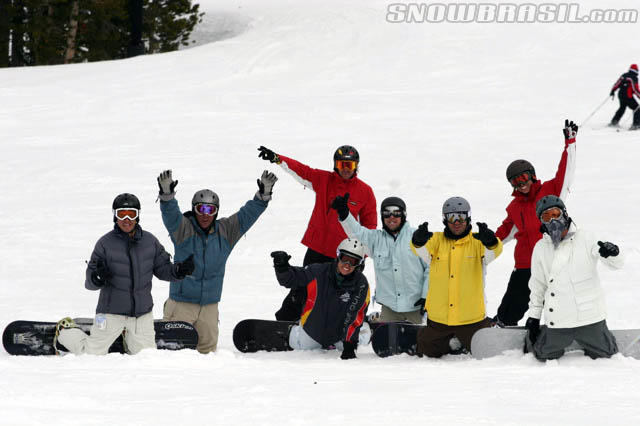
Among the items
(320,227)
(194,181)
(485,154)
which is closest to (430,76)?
(485,154)

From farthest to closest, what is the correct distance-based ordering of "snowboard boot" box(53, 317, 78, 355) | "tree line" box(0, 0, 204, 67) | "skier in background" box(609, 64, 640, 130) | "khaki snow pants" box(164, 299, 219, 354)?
1. "tree line" box(0, 0, 204, 67)
2. "skier in background" box(609, 64, 640, 130)
3. "khaki snow pants" box(164, 299, 219, 354)
4. "snowboard boot" box(53, 317, 78, 355)

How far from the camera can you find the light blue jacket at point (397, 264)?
23.2ft

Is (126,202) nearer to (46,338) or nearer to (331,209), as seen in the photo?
(46,338)

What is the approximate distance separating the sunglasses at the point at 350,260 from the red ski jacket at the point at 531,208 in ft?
4.76

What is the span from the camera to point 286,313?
7633 millimetres

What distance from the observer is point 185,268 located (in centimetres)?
639

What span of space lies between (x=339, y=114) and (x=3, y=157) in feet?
24.3

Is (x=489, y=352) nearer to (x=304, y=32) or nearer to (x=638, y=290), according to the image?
(x=638, y=290)

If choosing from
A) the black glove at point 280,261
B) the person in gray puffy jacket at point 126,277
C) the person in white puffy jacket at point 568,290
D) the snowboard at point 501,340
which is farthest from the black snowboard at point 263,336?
the person in white puffy jacket at point 568,290

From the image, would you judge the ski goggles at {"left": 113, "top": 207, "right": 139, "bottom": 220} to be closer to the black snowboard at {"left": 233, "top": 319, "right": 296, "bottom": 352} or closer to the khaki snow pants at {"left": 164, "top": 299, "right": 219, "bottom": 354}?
the khaki snow pants at {"left": 164, "top": 299, "right": 219, "bottom": 354}

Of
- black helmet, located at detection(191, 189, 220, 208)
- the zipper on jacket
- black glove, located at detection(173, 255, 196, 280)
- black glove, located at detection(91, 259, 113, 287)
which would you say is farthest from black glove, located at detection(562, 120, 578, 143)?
black glove, located at detection(91, 259, 113, 287)

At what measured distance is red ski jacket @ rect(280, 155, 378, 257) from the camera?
7.52 m

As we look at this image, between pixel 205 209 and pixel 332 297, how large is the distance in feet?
4.19

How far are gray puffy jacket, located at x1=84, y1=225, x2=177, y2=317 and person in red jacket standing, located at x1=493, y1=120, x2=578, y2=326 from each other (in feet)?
9.86
